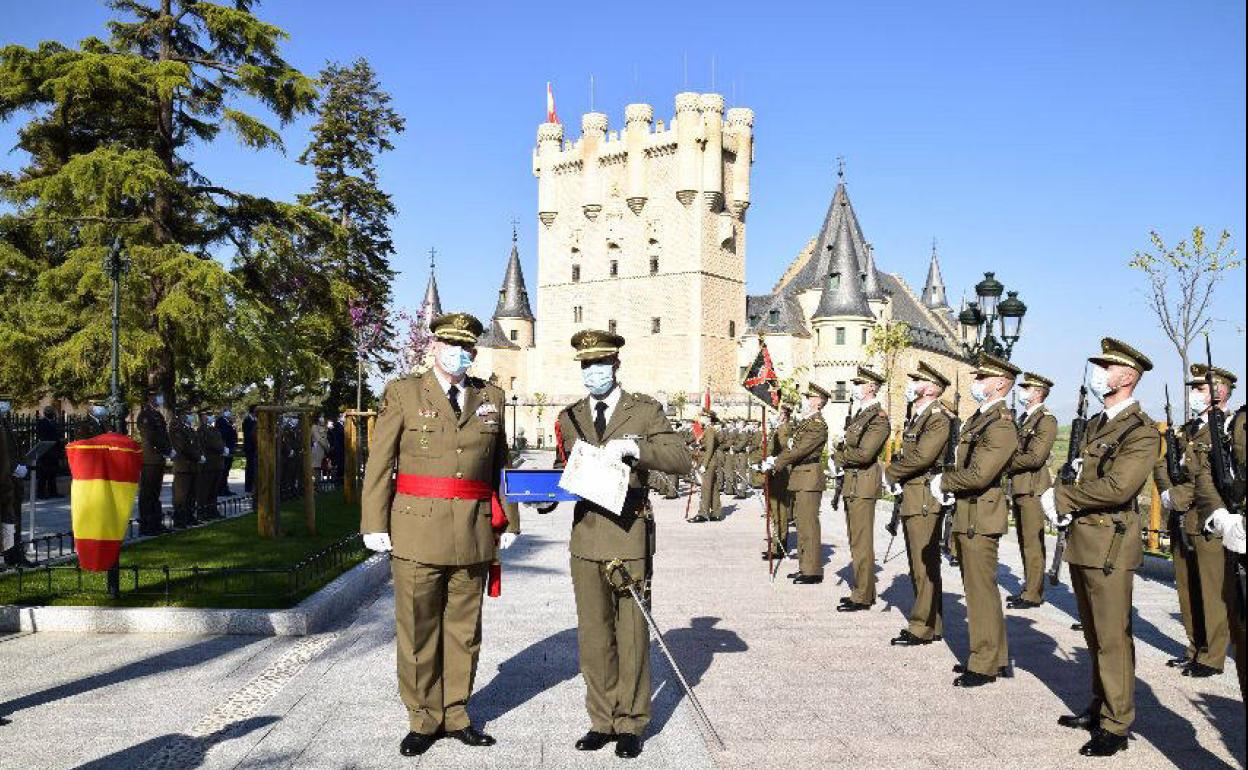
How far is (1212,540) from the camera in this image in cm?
784

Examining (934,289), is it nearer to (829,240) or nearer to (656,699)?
(829,240)

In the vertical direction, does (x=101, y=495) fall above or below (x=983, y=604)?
above

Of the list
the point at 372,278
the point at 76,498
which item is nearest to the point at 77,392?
the point at 372,278

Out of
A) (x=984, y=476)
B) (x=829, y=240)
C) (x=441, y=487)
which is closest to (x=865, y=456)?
(x=984, y=476)

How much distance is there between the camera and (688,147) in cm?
8188

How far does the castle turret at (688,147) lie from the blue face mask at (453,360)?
77.7 m

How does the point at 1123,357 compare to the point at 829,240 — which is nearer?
the point at 1123,357

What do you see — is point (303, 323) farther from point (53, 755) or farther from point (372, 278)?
point (53, 755)

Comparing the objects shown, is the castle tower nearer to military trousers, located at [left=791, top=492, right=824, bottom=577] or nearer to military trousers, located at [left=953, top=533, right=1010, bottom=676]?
military trousers, located at [left=791, top=492, right=824, bottom=577]

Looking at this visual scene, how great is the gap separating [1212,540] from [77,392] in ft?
92.3

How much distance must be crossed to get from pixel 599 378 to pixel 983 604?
3.55m

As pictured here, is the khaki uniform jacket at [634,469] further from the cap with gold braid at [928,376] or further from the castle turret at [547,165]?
the castle turret at [547,165]

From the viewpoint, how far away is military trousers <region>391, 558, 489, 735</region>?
18.6 ft

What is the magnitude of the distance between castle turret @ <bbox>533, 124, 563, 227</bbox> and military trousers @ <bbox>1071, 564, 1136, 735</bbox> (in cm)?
8595
